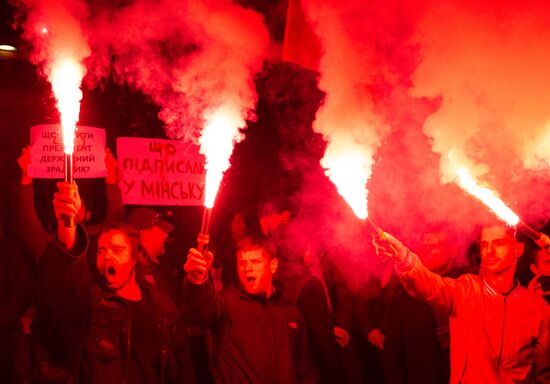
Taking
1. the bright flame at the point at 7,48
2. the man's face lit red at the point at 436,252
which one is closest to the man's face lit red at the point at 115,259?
the bright flame at the point at 7,48

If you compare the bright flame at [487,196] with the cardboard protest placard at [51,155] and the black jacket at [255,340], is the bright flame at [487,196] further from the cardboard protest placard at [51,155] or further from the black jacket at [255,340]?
the cardboard protest placard at [51,155]

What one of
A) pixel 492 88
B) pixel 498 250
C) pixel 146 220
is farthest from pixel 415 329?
pixel 146 220

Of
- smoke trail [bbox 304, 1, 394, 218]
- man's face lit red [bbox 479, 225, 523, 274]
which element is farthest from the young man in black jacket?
man's face lit red [bbox 479, 225, 523, 274]

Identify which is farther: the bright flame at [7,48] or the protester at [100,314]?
the bright flame at [7,48]

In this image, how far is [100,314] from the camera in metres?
4.93

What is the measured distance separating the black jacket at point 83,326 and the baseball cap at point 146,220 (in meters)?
0.89

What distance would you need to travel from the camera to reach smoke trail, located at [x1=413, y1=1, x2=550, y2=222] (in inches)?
226

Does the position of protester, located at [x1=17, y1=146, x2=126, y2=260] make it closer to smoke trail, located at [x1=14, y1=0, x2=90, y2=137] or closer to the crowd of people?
the crowd of people

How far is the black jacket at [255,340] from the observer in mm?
5184

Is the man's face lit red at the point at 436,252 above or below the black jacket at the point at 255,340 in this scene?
above

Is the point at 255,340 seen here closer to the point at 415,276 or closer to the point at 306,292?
the point at 306,292

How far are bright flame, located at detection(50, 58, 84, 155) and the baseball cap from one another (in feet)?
3.47

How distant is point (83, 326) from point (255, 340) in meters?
1.26

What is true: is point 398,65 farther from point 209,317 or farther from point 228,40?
point 209,317
